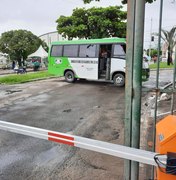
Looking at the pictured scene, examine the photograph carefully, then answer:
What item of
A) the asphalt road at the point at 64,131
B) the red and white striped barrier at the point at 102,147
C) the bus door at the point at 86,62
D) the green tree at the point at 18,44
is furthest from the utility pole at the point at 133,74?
the green tree at the point at 18,44

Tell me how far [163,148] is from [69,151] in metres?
2.62

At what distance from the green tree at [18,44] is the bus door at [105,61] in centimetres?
2403

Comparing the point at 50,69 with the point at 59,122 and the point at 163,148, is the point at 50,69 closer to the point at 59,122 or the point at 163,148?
the point at 59,122

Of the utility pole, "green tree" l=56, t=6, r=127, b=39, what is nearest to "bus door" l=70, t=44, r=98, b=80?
"green tree" l=56, t=6, r=127, b=39

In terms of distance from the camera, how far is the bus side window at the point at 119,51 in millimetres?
11539

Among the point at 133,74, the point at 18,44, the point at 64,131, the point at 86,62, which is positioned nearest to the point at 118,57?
the point at 86,62

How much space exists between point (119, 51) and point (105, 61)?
50.9 inches

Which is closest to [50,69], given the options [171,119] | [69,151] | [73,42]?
[73,42]

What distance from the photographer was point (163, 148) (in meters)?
1.74

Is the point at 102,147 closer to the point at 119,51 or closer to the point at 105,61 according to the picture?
the point at 119,51

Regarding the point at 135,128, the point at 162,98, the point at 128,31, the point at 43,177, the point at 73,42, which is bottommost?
the point at 43,177

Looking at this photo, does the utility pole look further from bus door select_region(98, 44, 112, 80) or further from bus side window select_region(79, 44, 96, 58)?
bus side window select_region(79, 44, 96, 58)

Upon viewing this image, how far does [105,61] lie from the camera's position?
12.7 m

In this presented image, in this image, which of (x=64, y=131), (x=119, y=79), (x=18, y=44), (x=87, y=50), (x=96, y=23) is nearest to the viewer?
(x=64, y=131)
